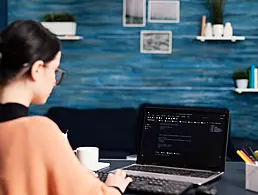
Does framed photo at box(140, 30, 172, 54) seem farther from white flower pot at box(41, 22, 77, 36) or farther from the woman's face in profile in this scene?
the woman's face in profile

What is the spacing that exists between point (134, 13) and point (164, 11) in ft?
0.93

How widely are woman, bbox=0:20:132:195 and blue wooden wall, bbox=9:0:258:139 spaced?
10.9 feet

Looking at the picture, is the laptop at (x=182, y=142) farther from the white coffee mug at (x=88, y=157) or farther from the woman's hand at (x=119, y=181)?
the woman's hand at (x=119, y=181)

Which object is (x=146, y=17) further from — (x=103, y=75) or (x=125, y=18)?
(x=103, y=75)

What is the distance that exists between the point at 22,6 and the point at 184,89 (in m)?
1.74

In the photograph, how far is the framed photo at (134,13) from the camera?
4824 mm

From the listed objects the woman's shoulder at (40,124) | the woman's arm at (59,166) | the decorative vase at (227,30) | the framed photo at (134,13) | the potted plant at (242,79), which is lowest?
the potted plant at (242,79)

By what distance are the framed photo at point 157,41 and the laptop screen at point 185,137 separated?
103 inches

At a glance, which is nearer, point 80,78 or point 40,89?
point 40,89

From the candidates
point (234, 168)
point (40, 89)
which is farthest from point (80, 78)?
point (40, 89)

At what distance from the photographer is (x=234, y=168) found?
2.29 metres

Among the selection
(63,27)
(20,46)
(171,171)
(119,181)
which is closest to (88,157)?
(171,171)

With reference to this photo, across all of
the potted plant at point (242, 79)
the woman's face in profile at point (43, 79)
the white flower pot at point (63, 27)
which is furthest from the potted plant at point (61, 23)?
the woman's face in profile at point (43, 79)

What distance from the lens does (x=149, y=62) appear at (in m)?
4.86
